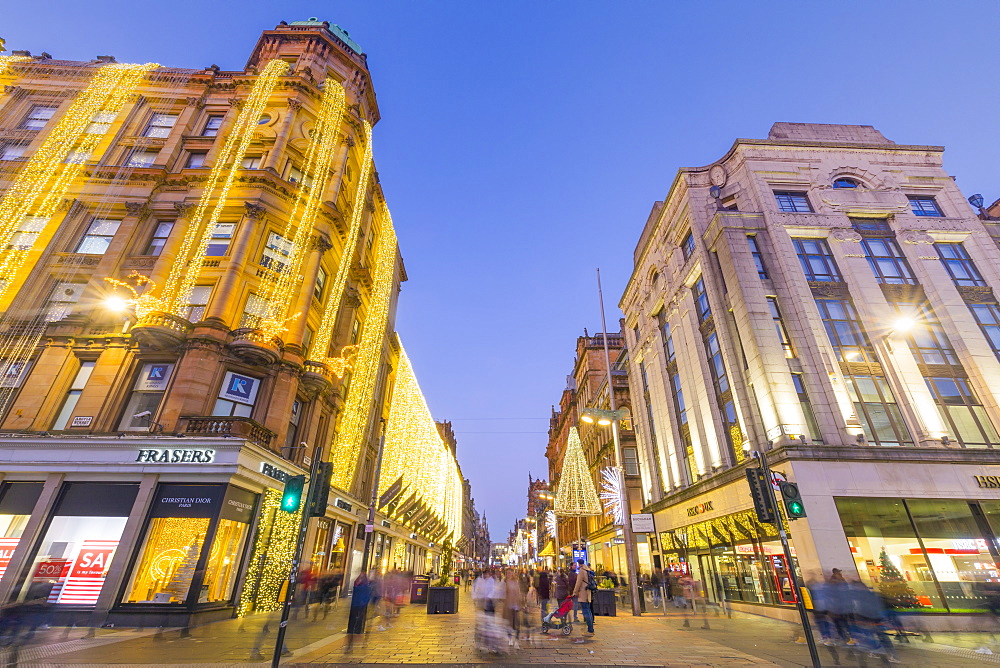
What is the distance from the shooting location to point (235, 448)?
1523 cm

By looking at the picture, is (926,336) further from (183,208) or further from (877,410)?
(183,208)

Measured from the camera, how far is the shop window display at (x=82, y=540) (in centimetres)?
1368

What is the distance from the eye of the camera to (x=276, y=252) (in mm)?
21625

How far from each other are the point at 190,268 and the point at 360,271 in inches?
389

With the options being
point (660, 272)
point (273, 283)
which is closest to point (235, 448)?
point (273, 283)

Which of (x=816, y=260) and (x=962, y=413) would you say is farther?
(x=816, y=260)

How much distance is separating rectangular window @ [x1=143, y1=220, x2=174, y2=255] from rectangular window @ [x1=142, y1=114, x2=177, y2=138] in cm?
722

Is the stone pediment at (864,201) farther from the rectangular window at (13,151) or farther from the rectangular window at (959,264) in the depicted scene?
the rectangular window at (13,151)

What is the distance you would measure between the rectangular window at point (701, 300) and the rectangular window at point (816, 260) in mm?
5027

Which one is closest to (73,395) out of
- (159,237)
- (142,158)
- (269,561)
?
(159,237)

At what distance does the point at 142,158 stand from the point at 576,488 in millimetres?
33782

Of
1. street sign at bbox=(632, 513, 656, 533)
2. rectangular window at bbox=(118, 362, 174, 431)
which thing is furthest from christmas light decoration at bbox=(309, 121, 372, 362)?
street sign at bbox=(632, 513, 656, 533)

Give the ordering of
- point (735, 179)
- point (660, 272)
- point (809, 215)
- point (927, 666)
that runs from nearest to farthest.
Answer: point (927, 666) → point (809, 215) → point (735, 179) → point (660, 272)

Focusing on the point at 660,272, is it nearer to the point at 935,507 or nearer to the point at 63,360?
the point at 935,507
